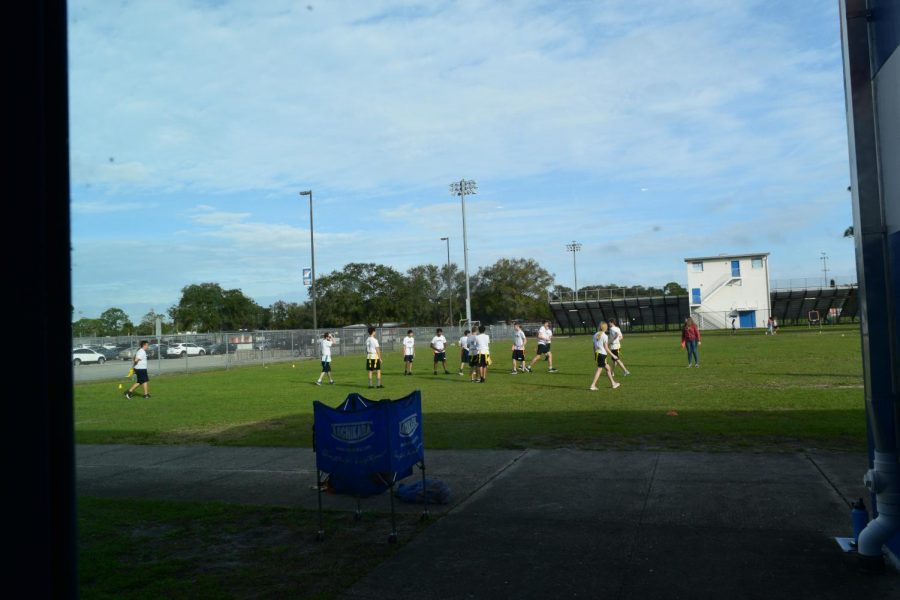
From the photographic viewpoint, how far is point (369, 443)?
6355mm

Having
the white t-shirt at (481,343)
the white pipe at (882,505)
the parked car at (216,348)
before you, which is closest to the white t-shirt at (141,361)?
the white t-shirt at (481,343)

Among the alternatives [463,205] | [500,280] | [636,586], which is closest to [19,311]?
[636,586]

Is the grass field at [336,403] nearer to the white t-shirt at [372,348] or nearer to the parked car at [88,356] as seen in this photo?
the white t-shirt at [372,348]

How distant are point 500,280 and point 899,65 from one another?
10213 centimetres

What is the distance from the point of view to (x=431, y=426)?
12680 millimetres

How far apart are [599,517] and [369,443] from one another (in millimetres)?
2219

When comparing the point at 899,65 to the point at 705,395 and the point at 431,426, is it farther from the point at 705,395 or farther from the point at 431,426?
the point at 705,395

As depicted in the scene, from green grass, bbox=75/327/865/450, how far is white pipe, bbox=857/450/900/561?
4.30 meters

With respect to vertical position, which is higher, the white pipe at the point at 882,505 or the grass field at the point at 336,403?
the white pipe at the point at 882,505

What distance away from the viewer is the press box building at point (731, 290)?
71062 mm

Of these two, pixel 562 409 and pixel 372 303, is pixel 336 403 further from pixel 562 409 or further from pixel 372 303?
pixel 372 303

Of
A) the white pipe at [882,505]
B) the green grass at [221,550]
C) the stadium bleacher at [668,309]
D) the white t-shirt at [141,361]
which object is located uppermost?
the stadium bleacher at [668,309]

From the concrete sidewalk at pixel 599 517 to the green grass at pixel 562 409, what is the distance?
137 cm

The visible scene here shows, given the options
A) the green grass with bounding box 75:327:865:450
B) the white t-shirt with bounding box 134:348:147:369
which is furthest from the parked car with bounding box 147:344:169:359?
the white t-shirt with bounding box 134:348:147:369
